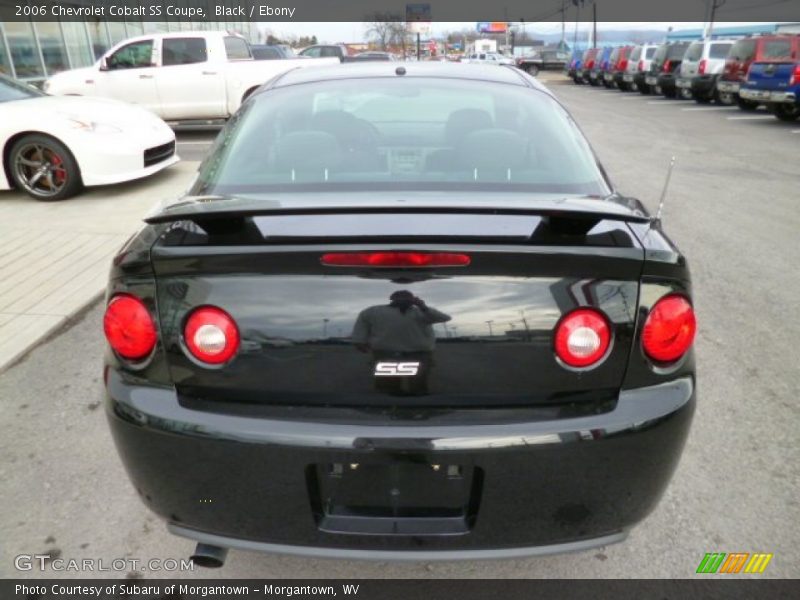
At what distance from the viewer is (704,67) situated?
19.8 m

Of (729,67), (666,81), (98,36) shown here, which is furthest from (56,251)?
(666,81)

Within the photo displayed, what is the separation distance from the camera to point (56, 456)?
276 cm

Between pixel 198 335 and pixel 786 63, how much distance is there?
16.4 metres

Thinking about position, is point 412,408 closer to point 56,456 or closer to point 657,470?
point 657,470

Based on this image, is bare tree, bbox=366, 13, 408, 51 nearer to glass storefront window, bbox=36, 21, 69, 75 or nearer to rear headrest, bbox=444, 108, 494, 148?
glass storefront window, bbox=36, 21, 69, 75

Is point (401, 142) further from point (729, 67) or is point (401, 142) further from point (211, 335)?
point (729, 67)

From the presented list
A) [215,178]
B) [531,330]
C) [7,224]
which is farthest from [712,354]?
[7,224]

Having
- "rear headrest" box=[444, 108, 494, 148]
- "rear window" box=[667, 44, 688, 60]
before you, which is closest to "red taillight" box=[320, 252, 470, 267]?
"rear headrest" box=[444, 108, 494, 148]

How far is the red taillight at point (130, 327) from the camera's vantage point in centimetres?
175

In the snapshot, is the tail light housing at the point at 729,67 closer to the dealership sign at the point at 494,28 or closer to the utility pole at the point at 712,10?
the utility pole at the point at 712,10

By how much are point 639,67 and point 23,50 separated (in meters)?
21.8

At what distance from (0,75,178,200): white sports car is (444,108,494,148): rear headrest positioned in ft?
18.1

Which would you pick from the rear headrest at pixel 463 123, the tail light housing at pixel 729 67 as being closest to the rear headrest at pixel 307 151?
the rear headrest at pixel 463 123

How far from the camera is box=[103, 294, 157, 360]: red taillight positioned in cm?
175
